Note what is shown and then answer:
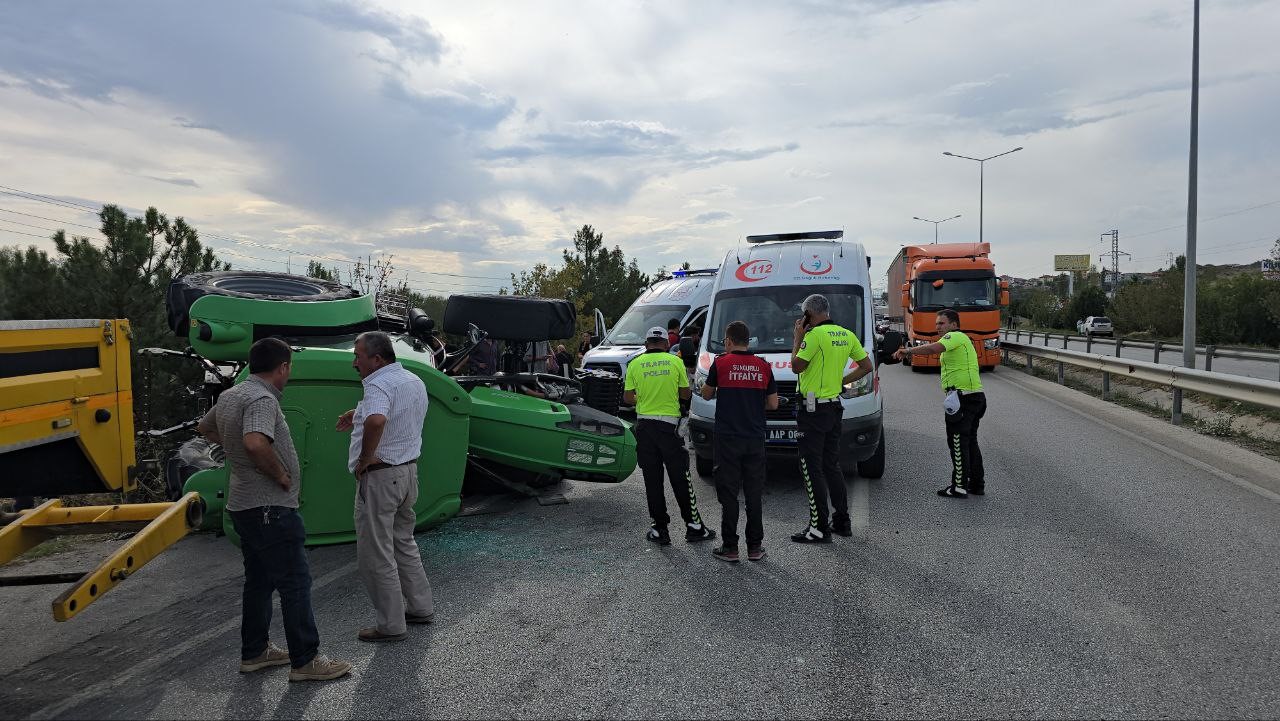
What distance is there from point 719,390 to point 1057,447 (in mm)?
5889

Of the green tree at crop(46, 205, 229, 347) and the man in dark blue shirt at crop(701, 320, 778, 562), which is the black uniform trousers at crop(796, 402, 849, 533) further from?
the green tree at crop(46, 205, 229, 347)

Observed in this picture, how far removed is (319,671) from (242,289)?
3.80 meters

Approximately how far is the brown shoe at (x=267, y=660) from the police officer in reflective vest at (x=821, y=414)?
358 cm

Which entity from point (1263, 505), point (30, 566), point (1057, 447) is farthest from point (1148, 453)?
point (30, 566)

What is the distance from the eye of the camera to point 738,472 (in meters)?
5.85

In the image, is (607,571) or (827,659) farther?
(607,571)

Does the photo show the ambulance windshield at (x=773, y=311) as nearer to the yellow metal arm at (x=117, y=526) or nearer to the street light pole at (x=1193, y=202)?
the yellow metal arm at (x=117, y=526)

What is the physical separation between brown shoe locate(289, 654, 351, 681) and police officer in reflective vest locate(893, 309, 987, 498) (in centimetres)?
545

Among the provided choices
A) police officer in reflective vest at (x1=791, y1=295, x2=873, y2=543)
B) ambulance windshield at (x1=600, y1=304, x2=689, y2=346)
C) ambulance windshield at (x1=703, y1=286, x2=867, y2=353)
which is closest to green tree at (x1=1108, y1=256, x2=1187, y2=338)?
ambulance windshield at (x1=600, y1=304, x2=689, y2=346)

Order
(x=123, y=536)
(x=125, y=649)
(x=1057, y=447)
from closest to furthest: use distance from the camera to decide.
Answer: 1. (x=125, y=649)
2. (x=123, y=536)
3. (x=1057, y=447)

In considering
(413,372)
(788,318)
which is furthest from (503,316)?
(788,318)

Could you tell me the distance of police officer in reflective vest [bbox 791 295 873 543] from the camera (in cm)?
606

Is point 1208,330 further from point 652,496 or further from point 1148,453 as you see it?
point 652,496

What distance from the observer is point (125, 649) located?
4.20m
